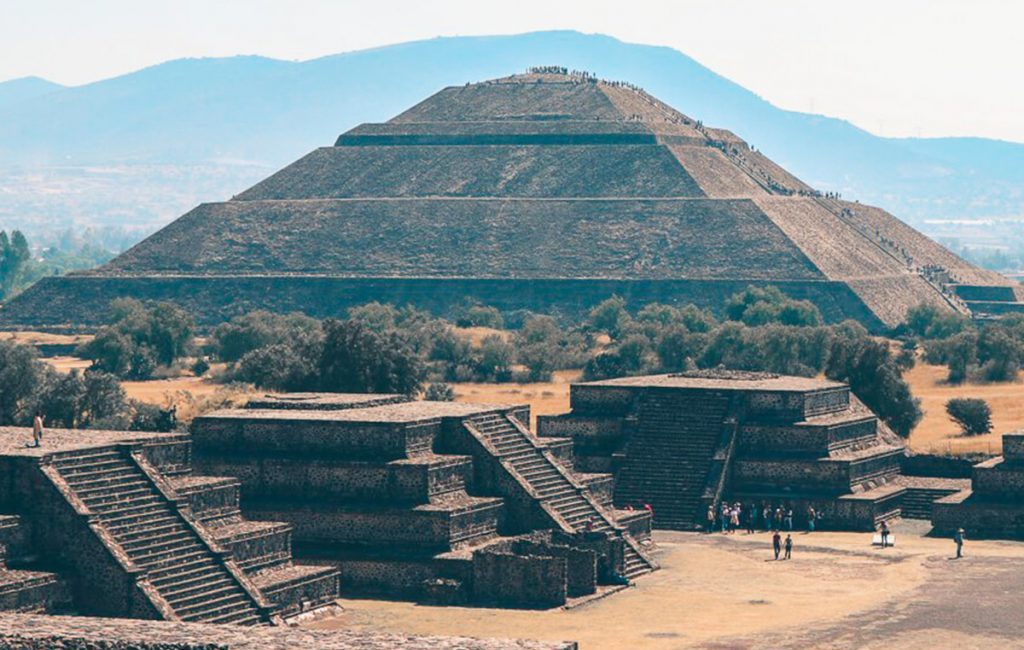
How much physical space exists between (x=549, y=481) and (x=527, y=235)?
11174 centimetres

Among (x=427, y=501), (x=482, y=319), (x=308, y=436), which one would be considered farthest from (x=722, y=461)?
(x=482, y=319)

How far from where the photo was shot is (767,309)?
454 feet

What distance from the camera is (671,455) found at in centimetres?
6862

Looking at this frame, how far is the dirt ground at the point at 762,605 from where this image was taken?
4819cm

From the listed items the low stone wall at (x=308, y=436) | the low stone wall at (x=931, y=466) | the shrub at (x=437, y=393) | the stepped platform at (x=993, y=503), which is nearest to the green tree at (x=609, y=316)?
the shrub at (x=437, y=393)

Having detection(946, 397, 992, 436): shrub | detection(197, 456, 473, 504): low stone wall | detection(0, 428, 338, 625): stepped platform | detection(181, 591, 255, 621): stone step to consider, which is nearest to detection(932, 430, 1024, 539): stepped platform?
detection(197, 456, 473, 504): low stone wall

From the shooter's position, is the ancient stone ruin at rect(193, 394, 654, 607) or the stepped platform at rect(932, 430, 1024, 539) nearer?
the ancient stone ruin at rect(193, 394, 654, 607)

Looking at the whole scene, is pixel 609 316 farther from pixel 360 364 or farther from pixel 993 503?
pixel 993 503

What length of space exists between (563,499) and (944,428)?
31642 millimetres

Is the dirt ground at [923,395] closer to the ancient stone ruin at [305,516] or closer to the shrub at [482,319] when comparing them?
the ancient stone ruin at [305,516]

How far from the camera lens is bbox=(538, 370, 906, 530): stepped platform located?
66688mm

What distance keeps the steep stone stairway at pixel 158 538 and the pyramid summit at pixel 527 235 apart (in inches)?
4205

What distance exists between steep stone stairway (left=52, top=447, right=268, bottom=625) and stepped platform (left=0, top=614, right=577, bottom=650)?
9.09 m

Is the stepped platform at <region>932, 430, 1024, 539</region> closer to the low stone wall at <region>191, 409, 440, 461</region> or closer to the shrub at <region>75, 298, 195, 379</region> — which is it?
A: the low stone wall at <region>191, 409, 440, 461</region>
